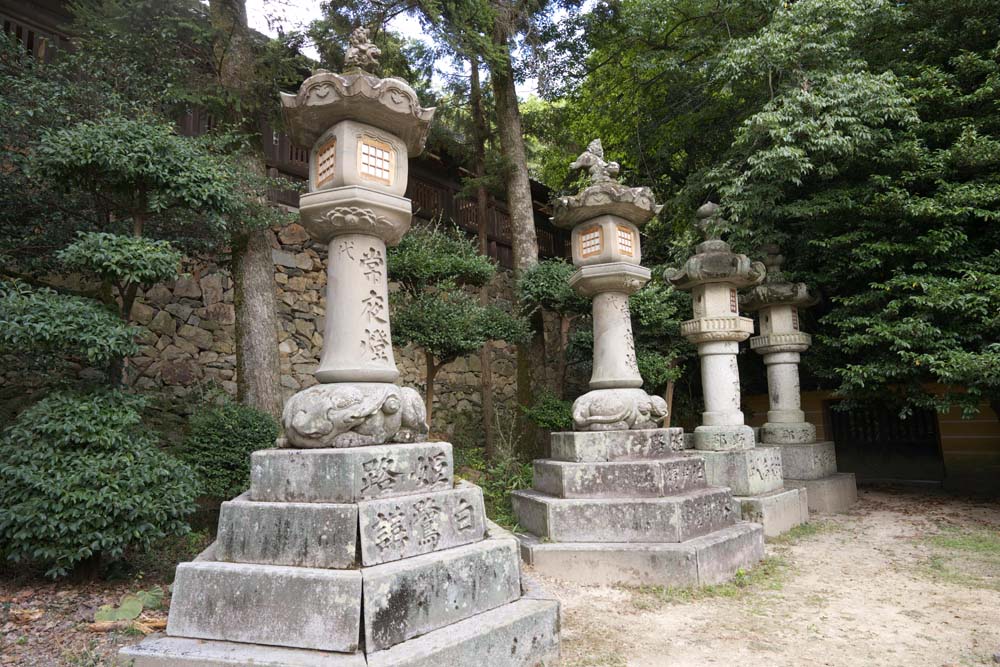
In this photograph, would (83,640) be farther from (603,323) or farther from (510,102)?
(510,102)

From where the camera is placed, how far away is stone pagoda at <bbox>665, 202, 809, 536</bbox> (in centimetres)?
611

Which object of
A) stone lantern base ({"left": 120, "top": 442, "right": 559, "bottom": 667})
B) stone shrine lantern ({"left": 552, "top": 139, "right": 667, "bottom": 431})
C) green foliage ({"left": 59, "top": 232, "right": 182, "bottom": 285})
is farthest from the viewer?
stone shrine lantern ({"left": 552, "top": 139, "right": 667, "bottom": 431})

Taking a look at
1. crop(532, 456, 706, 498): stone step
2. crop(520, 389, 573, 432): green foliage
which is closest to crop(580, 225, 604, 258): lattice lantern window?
crop(532, 456, 706, 498): stone step

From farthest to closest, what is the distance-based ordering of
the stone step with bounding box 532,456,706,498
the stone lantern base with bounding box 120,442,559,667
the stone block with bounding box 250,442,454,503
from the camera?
the stone step with bounding box 532,456,706,498, the stone block with bounding box 250,442,454,503, the stone lantern base with bounding box 120,442,559,667

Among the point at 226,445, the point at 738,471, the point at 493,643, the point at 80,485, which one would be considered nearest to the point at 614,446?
the point at 738,471

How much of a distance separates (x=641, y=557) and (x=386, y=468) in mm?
2217

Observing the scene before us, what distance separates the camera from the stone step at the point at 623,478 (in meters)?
4.46

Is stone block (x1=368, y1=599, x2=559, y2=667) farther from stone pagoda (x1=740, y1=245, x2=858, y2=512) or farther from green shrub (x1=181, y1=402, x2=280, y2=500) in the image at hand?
stone pagoda (x1=740, y1=245, x2=858, y2=512)

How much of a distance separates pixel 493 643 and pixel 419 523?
66cm

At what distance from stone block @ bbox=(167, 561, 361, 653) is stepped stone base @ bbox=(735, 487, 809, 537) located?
4.48 meters

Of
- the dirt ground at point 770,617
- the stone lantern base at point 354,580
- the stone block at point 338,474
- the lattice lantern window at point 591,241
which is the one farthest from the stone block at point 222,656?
the lattice lantern window at point 591,241

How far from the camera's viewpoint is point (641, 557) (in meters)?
4.15

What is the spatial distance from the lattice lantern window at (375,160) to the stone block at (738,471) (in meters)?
4.43

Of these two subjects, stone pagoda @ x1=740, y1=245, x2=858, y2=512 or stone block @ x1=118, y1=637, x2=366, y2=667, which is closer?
stone block @ x1=118, y1=637, x2=366, y2=667
